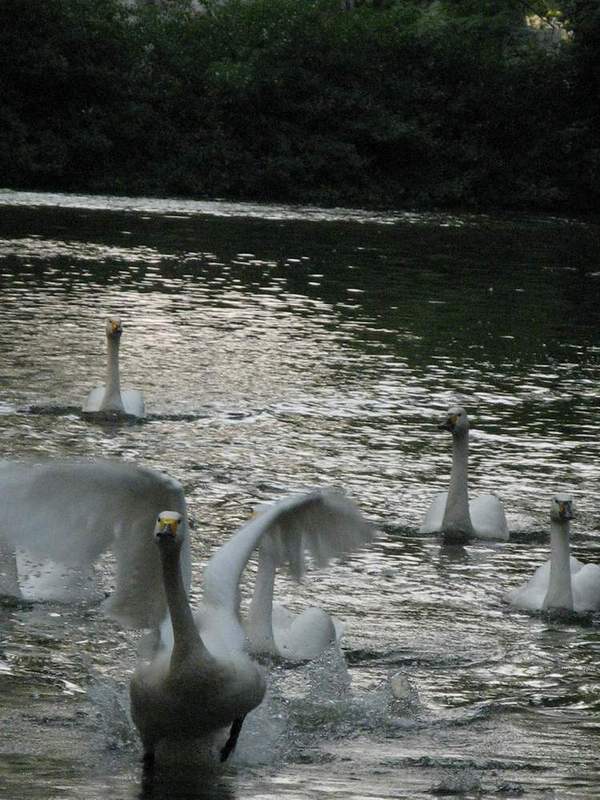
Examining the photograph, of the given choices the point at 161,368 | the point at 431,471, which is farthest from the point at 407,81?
the point at 431,471

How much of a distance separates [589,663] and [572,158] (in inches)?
1677

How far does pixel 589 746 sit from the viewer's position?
7.36 metres

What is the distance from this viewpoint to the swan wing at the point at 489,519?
1127 cm

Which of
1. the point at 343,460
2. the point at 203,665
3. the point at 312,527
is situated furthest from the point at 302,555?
the point at 343,460

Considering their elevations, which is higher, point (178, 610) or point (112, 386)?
point (178, 610)

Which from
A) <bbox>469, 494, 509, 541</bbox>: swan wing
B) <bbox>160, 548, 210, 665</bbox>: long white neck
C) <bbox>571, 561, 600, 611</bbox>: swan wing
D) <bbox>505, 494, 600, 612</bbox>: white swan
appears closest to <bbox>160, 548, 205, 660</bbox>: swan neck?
<bbox>160, 548, 210, 665</bbox>: long white neck

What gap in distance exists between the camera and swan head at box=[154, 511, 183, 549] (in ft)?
20.4

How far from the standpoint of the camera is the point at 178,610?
6.31 meters

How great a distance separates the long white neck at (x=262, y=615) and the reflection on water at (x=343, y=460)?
26 cm

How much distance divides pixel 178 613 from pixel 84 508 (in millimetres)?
876

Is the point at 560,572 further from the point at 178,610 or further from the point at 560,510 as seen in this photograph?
the point at 178,610

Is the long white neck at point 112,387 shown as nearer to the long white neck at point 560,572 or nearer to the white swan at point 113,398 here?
the white swan at point 113,398

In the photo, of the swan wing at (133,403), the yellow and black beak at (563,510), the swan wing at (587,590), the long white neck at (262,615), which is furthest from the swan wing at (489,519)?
the swan wing at (133,403)

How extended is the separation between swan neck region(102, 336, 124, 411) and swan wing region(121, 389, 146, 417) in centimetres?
7
